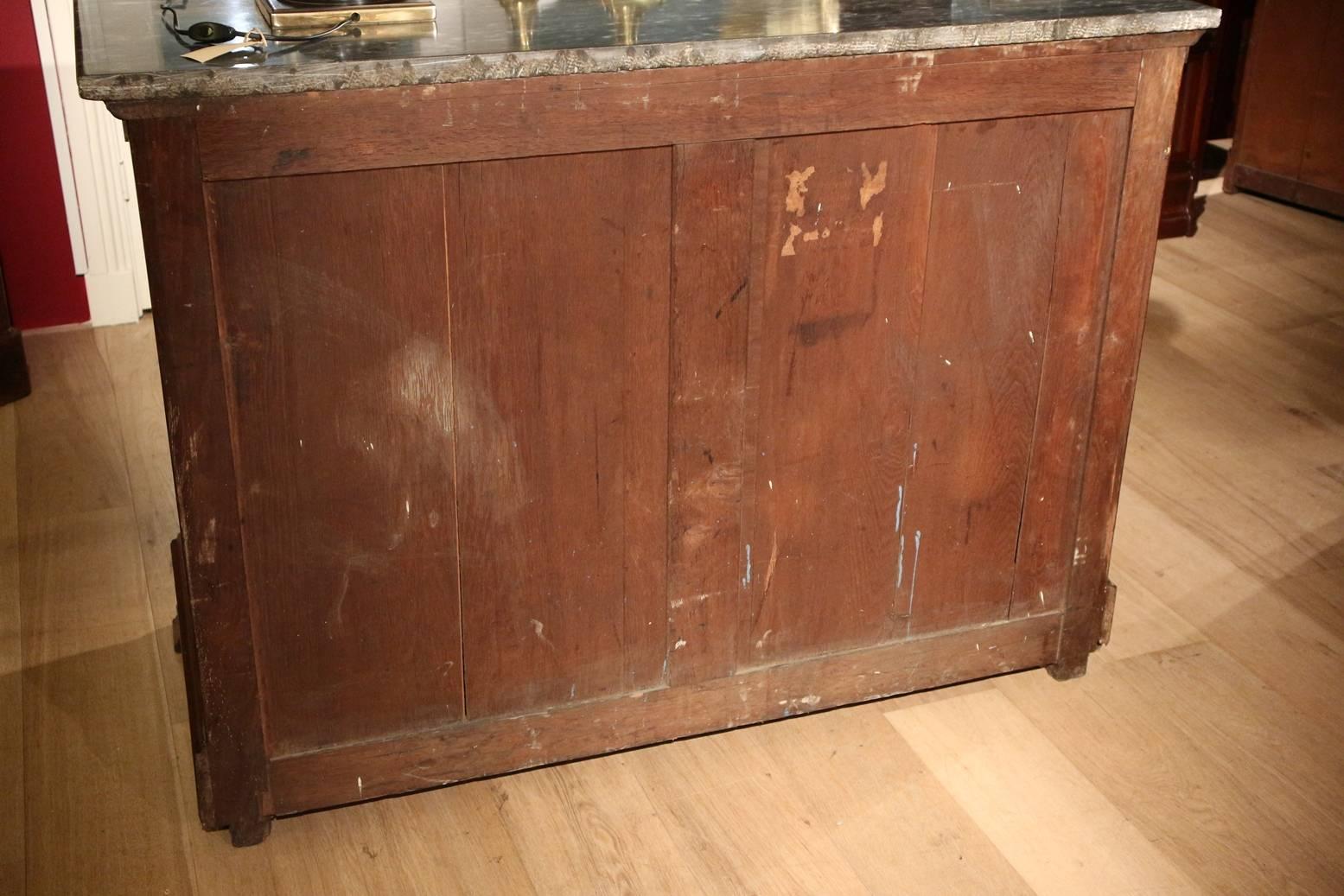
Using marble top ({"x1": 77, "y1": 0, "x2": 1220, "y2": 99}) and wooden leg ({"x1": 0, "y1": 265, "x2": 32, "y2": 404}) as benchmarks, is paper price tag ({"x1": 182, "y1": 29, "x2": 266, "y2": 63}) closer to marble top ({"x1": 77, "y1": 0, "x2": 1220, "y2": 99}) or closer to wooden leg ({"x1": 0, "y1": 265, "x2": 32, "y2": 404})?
marble top ({"x1": 77, "y1": 0, "x2": 1220, "y2": 99})

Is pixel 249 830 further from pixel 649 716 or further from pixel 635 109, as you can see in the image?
pixel 635 109

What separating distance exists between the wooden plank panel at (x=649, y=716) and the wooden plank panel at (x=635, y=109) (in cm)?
69

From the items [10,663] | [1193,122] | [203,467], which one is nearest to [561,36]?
[203,467]

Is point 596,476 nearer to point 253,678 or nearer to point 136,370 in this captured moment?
point 253,678

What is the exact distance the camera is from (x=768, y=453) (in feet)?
6.09

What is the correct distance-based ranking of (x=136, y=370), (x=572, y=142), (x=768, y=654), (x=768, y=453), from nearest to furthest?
(x=572, y=142)
(x=768, y=453)
(x=768, y=654)
(x=136, y=370)

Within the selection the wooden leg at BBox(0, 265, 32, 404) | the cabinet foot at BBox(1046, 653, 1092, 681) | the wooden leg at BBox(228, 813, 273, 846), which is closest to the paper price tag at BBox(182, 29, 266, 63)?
the wooden leg at BBox(228, 813, 273, 846)

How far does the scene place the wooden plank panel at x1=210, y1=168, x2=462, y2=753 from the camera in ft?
5.13

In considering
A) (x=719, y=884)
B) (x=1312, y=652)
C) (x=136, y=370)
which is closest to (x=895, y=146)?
(x=719, y=884)

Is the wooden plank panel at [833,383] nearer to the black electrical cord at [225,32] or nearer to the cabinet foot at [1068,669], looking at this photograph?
the cabinet foot at [1068,669]

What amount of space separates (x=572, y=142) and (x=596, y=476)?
42 centimetres

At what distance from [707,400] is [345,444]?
0.44m

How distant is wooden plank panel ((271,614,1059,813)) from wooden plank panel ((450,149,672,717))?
0.13ft

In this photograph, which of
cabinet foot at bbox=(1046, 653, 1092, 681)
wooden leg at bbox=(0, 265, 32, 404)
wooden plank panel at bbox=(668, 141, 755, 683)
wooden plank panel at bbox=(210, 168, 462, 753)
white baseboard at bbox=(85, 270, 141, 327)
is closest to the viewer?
wooden plank panel at bbox=(210, 168, 462, 753)
